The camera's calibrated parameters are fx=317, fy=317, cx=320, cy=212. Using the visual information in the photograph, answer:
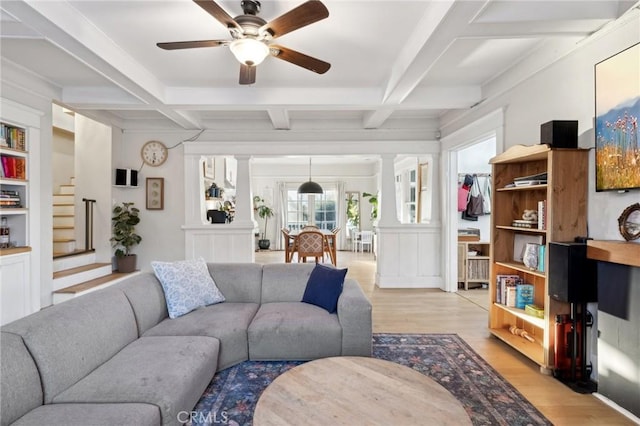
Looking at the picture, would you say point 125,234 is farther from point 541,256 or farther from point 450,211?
point 541,256

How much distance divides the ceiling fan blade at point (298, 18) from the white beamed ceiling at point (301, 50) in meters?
0.34

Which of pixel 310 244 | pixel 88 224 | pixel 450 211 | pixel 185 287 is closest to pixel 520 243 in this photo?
pixel 450 211

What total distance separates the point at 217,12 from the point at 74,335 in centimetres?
194

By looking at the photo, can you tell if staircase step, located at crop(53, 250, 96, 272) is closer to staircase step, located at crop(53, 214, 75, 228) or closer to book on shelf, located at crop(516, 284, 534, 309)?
staircase step, located at crop(53, 214, 75, 228)

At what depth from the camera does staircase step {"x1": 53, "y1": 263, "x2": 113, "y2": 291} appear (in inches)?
154

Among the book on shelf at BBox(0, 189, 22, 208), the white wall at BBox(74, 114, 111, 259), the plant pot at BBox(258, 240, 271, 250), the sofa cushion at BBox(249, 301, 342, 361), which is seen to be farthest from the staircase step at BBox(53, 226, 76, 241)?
the plant pot at BBox(258, 240, 271, 250)

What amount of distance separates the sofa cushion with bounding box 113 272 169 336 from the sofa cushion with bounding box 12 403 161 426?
89 cm

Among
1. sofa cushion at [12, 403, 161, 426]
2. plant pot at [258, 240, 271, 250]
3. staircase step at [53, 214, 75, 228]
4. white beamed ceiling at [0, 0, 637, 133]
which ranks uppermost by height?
white beamed ceiling at [0, 0, 637, 133]

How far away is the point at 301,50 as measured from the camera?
9.48 ft

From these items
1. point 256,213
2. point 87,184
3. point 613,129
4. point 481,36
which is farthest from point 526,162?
point 256,213

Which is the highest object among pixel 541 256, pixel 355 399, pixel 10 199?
pixel 10 199

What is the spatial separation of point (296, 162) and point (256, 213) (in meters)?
2.00

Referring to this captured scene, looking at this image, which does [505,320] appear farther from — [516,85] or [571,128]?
[516,85]

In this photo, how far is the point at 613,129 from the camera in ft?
6.82
